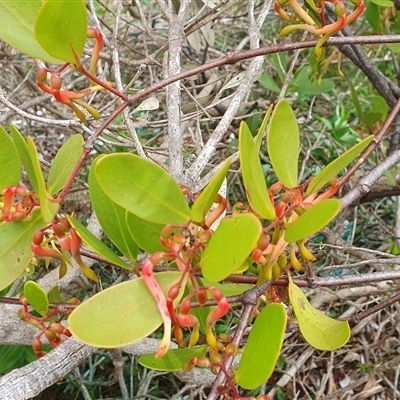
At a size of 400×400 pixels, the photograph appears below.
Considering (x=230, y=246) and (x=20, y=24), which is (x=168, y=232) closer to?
(x=230, y=246)

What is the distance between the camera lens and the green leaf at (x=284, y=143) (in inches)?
16.9

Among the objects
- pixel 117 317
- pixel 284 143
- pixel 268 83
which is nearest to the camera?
pixel 117 317

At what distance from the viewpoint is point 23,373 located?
0.49 meters

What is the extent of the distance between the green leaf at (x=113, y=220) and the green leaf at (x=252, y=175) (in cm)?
10

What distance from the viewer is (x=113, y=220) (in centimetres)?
46

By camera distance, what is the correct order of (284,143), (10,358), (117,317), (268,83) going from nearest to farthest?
(117,317) < (284,143) < (10,358) < (268,83)

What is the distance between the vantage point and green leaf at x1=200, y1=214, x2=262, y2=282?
0.33 meters

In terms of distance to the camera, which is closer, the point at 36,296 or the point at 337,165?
the point at 337,165

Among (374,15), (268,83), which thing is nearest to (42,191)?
(374,15)

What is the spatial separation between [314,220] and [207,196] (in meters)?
0.07

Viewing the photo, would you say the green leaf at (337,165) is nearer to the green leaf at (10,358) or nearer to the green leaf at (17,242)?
the green leaf at (17,242)

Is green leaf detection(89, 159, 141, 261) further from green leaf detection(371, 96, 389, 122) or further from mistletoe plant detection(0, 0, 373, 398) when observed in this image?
green leaf detection(371, 96, 389, 122)

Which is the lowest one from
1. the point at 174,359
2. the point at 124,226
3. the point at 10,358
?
the point at 10,358

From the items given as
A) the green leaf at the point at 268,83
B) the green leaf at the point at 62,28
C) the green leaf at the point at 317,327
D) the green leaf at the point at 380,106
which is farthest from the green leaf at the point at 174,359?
the green leaf at the point at 268,83
